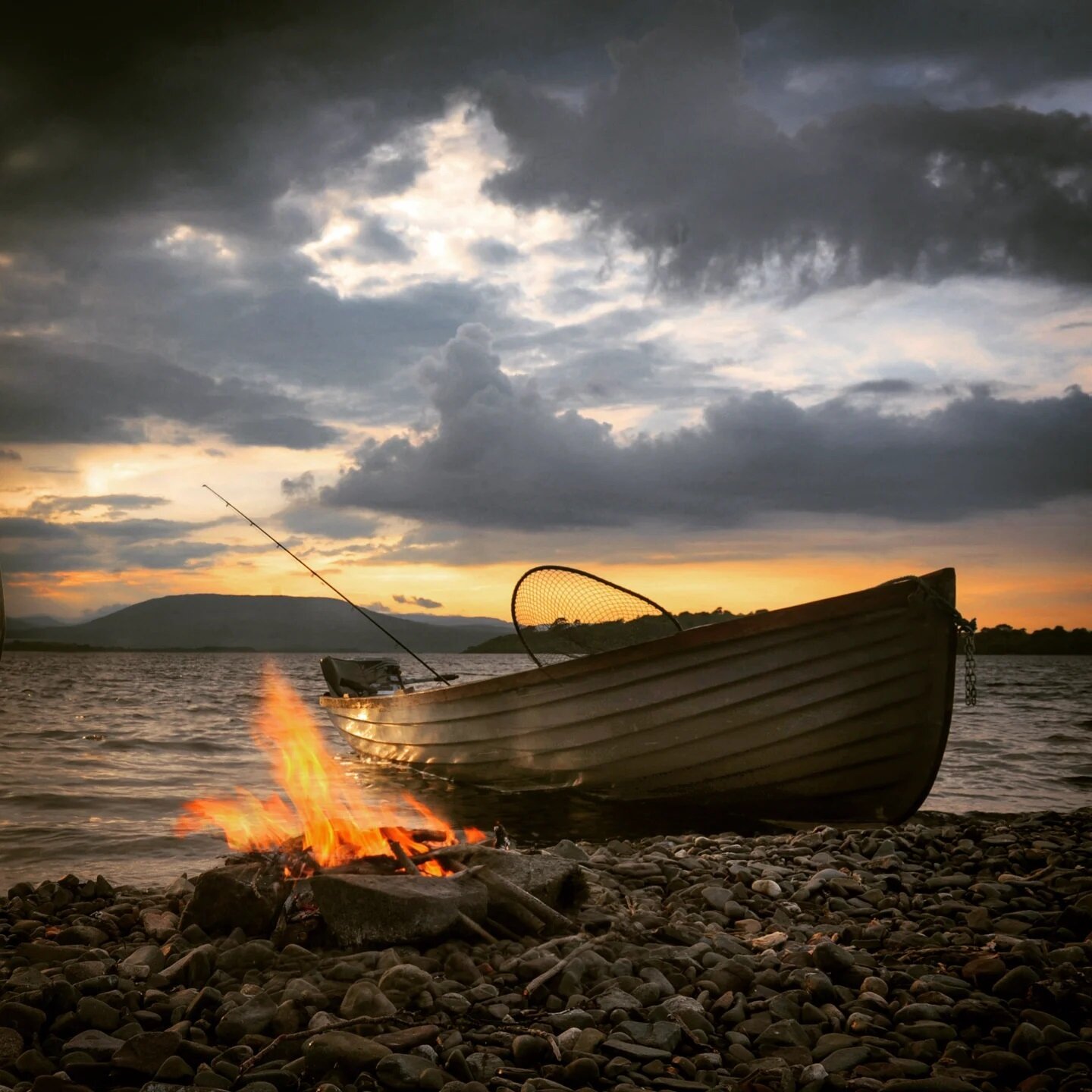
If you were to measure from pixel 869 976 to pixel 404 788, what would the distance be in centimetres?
958

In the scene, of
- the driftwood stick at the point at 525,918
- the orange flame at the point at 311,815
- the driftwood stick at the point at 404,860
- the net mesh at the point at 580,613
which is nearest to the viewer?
the driftwood stick at the point at 525,918

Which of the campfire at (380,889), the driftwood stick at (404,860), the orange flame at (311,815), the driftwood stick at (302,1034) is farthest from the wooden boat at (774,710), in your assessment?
the driftwood stick at (302,1034)

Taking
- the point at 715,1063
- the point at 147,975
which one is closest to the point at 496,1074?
the point at 715,1063

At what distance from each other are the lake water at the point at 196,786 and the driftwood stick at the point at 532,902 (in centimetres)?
383

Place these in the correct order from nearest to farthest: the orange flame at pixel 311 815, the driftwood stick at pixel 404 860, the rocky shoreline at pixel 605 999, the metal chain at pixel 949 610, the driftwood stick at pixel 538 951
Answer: the rocky shoreline at pixel 605 999 < the driftwood stick at pixel 538 951 < the driftwood stick at pixel 404 860 < the orange flame at pixel 311 815 < the metal chain at pixel 949 610

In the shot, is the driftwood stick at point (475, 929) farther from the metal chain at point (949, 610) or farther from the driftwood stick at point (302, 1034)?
the metal chain at point (949, 610)

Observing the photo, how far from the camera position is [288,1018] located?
3.65 m

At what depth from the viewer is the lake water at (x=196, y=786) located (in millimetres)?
8625

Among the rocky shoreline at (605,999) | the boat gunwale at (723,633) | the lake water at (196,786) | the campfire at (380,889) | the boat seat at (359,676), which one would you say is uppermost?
the boat gunwale at (723,633)

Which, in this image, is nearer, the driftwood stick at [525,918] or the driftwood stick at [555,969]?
the driftwood stick at [555,969]

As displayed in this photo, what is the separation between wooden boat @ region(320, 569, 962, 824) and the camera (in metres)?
8.09

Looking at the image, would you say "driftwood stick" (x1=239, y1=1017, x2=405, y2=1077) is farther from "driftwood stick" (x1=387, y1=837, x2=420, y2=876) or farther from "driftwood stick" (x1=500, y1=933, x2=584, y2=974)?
"driftwood stick" (x1=387, y1=837, x2=420, y2=876)

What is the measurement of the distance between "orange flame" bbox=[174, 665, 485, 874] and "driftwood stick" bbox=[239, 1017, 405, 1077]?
6.21 feet

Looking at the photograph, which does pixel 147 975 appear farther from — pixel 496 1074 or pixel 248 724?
pixel 248 724
